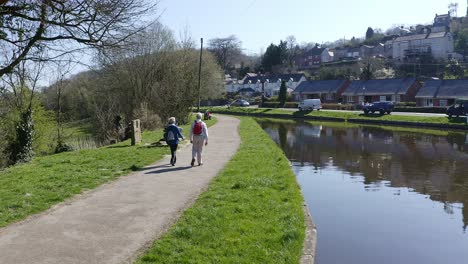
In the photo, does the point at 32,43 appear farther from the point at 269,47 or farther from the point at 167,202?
the point at 269,47

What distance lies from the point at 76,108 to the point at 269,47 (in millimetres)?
76961

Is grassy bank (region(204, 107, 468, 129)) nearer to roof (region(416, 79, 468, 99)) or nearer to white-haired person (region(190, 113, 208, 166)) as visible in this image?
roof (region(416, 79, 468, 99))

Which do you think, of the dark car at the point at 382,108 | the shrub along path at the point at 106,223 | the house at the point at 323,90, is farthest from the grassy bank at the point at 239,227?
the house at the point at 323,90

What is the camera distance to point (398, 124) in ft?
138

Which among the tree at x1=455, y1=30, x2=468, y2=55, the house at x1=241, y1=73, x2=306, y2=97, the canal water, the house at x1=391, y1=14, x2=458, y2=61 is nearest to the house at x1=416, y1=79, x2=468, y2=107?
the canal water

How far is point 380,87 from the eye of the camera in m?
69.1

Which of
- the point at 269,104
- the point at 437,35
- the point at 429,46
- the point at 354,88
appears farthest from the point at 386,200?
the point at 437,35

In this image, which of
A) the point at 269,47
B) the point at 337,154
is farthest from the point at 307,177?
the point at 269,47

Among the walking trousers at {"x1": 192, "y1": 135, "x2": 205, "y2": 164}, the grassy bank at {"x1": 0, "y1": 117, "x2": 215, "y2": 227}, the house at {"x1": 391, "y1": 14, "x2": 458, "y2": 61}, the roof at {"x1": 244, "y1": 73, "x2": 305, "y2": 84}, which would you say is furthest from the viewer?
the roof at {"x1": 244, "y1": 73, "x2": 305, "y2": 84}

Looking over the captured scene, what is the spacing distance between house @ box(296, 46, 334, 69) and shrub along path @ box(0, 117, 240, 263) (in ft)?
392

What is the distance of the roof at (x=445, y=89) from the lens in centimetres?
5538

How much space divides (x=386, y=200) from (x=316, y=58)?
391ft

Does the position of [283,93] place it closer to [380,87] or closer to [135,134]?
[380,87]

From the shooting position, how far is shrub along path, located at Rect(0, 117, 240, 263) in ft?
20.1
